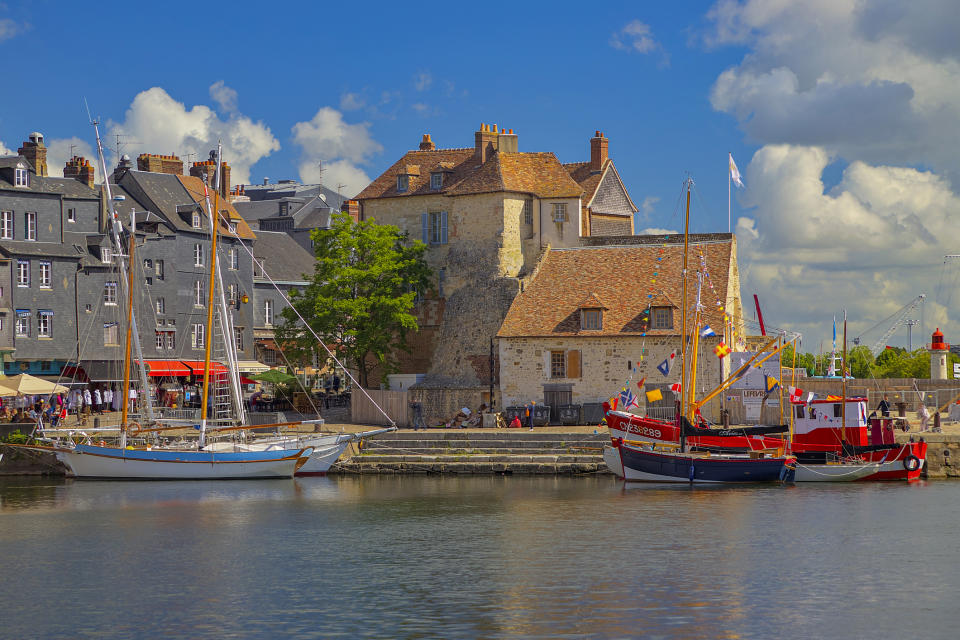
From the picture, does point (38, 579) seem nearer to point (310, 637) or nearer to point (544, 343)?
point (310, 637)

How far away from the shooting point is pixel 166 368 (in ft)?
216

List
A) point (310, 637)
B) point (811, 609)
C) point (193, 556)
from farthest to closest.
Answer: point (193, 556) → point (811, 609) → point (310, 637)

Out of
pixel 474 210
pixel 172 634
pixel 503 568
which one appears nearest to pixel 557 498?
pixel 503 568

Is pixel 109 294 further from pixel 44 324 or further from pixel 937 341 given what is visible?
pixel 937 341

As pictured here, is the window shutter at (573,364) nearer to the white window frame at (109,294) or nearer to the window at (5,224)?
the white window frame at (109,294)

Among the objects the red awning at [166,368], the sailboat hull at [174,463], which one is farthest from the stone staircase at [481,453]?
the red awning at [166,368]

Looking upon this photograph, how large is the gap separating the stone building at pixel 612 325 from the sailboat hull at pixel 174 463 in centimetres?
1115

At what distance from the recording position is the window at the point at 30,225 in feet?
210

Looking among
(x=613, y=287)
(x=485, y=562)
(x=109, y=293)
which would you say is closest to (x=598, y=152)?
(x=613, y=287)

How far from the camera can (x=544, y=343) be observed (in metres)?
56.5

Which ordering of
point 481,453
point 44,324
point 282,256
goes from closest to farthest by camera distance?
point 481,453 < point 44,324 < point 282,256

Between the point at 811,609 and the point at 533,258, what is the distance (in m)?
38.9

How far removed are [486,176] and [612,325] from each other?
39.5 ft

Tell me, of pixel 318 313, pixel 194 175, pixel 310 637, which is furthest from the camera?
pixel 194 175
